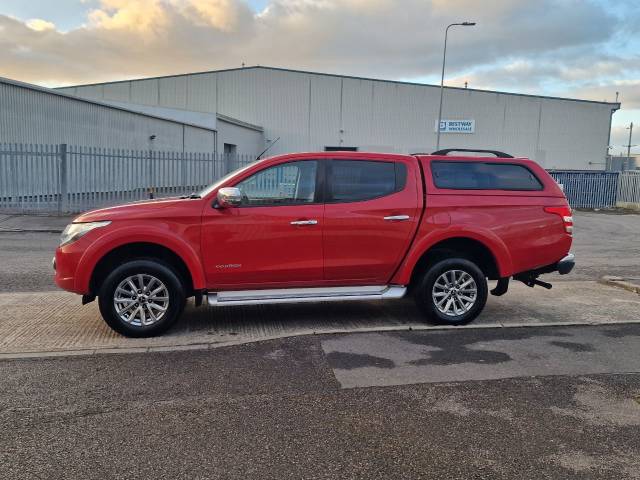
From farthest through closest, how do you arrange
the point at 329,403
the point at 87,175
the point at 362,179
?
1. the point at 87,175
2. the point at 362,179
3. the point at 329,403

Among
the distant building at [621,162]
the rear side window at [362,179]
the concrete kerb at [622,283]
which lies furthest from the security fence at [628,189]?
the rear side window at [362,179]

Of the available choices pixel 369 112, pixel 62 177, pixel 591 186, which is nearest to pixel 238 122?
pixel 369 112

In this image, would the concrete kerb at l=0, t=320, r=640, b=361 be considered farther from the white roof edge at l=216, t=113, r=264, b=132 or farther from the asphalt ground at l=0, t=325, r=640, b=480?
the white roof edge at l=216, t=113, r=264, b=132

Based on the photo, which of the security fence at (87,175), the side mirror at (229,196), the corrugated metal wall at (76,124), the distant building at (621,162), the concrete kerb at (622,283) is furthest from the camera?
the distant building at (621,162)

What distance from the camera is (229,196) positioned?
5.15m

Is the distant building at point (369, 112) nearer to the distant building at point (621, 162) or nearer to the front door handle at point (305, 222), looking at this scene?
the distant building at point (621, 162)

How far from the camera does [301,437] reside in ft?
10.9

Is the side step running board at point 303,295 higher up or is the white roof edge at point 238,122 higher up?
the white roof edge at point 238,122

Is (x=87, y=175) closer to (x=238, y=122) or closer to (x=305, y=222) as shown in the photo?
(x=305, y=222)

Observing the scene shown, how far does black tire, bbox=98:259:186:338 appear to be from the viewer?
16.6 feet

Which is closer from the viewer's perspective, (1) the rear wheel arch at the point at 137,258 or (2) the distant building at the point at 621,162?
(1) the rear wheel arch at the point at 137,258

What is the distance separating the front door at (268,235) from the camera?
5273 mm

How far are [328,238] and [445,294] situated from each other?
1445 millimetres

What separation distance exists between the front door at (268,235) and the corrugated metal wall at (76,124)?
50.6ft
